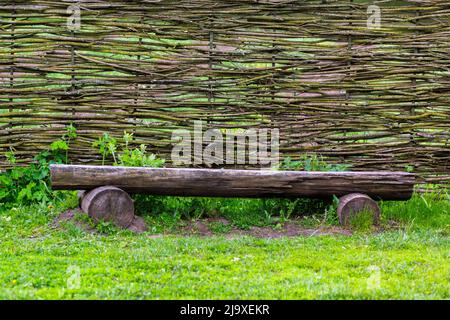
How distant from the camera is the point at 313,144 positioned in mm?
6473

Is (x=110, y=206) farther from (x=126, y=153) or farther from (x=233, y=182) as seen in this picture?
(x=233, y=182)

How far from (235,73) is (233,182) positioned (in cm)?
132

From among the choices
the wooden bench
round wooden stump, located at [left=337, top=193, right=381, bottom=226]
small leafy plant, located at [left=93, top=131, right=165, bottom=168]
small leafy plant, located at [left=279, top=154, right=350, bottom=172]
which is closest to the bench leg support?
the wooden bench

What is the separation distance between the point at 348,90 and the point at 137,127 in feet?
7.35

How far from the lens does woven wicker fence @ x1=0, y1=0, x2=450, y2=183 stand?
6.26 metres

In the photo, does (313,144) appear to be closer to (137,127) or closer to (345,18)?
(345,18)

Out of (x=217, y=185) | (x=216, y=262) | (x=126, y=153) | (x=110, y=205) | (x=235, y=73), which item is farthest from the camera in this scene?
(x=235, y=73)

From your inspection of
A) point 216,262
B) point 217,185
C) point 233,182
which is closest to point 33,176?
point 217,185

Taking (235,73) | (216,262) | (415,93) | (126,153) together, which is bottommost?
(216,262)

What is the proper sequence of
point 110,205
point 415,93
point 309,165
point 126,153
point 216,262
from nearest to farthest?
point 216,262
point 110,205
point 126,153
point 309,165
point 415,93

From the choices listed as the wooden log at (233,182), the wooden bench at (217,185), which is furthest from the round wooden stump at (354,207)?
the wooden log at (233,182)

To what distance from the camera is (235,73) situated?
6316mm

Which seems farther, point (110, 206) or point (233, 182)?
point (233, 182)

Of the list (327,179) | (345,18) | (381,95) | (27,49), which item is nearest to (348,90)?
(381,95)
